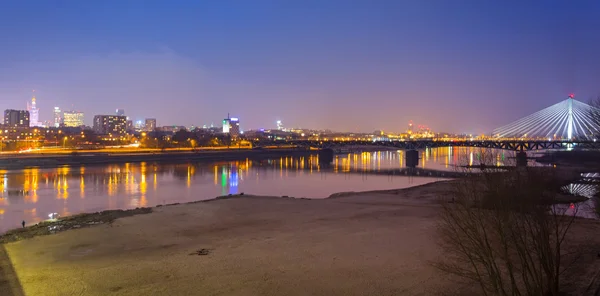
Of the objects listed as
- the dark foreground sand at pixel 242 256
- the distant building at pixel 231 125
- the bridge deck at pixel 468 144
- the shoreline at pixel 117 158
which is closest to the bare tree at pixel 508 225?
the dark foreground sand at pixel 242 256

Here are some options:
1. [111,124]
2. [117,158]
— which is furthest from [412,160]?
[111,124]

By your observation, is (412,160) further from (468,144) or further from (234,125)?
(234,125)

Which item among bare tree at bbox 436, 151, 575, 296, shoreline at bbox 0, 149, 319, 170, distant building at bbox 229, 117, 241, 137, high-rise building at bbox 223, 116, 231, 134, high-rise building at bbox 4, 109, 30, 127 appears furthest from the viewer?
distant building at bbox 229, 117, 241, 137

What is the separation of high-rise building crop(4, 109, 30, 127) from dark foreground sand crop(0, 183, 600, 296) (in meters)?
165

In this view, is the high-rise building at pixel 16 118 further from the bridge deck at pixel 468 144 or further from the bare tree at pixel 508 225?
the bare tree at pixel 508 225

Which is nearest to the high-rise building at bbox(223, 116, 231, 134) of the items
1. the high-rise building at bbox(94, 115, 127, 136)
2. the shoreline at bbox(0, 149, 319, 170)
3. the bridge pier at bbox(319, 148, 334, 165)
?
the high-rise building at bbox(94, 115, 127, 136)

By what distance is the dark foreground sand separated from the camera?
7.41 metres

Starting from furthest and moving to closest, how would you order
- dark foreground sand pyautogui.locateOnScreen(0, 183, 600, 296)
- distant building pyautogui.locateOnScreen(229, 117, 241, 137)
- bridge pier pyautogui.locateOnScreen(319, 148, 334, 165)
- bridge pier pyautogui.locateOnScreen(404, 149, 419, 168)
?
distant building pyautogui.locateOnScreen(229, 117, 241, 137), bridge pier pyautogui.locateOnScreen(319, 148, 334, 165), bridge pier pyautogui.locateOnScreen(404, 149, 419, 168), dark foreground sand pyautogui.locateOnScreen(0, 183, 600, 296)

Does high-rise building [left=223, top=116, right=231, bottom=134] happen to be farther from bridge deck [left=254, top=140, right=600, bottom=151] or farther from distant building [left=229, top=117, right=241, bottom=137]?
bridge deck [left=254, top=140, right=600, bottom=151]

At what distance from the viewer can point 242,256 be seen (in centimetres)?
939

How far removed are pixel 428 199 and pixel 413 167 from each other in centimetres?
2867

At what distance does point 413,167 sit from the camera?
47.8 meters

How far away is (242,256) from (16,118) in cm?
17209

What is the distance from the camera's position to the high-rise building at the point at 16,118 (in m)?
153
